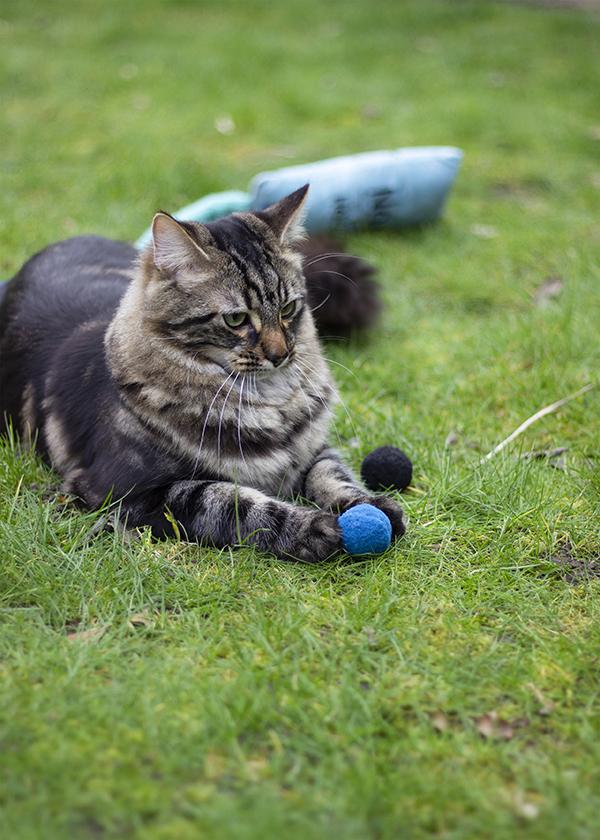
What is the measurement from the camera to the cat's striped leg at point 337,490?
2553 mm

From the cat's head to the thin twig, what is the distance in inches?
34.5

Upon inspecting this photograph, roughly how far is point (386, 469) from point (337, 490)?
0.27 meters

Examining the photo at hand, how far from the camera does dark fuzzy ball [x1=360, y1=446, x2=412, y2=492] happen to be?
2863 mm

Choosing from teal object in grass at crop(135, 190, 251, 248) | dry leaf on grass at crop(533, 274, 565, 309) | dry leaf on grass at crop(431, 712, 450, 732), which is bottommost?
→ dry leaf on grass at crop(533, 274, 565, 309)

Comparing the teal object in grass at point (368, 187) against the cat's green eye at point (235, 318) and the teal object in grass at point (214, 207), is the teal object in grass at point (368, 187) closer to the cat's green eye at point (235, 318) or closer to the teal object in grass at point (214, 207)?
the teal object in grass at point (214, 207)

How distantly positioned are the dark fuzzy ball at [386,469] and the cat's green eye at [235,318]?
689 millimetres

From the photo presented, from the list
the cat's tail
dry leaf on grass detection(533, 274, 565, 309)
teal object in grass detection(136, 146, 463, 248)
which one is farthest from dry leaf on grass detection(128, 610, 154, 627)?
dry leaf on grass detection(533, 274, 565, 309)

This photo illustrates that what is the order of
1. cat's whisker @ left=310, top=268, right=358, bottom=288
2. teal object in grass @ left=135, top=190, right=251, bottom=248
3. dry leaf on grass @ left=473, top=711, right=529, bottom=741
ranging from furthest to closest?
teal object in grass @ left=135, top=190, right=251, bottom=248, cat's whisker @ left=310, top=268, right=358, bottom=288, dry leaf on grass @ left=473, top=711, right=529, bottom=741

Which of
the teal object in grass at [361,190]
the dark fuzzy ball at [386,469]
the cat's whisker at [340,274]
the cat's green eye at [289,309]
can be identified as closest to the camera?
the cat's green eye at [289,309]

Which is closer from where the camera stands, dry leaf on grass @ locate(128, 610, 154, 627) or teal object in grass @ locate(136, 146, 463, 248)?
dry leaf on grass @ locate(128, 610, 154, 627)

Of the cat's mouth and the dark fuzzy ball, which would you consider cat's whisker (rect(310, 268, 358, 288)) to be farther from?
the cat's mouth

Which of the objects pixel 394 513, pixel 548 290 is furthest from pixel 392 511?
pixel 548 290

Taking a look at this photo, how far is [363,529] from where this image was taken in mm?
2410

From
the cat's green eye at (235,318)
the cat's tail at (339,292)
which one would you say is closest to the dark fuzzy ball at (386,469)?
the cat's green eye at (235,318)
